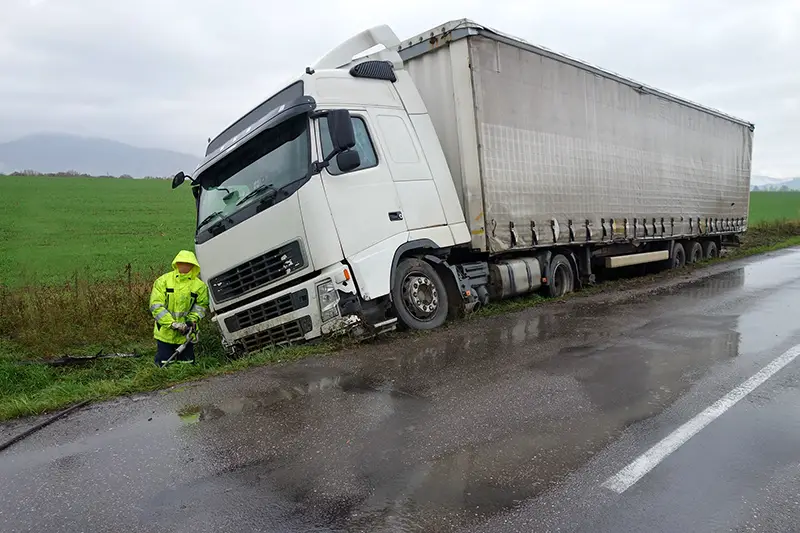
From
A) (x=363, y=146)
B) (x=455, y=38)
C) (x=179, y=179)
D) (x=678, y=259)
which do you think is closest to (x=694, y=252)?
(x=678, y=259)

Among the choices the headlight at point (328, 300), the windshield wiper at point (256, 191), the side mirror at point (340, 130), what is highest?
the side mirror at point (340, 130)

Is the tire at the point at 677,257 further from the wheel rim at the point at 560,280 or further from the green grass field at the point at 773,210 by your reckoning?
the green grass field at the point at 773,210

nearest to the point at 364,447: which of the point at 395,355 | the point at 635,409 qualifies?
the point at 635,409

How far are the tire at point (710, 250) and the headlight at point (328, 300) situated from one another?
14.1m

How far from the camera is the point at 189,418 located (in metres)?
4.36

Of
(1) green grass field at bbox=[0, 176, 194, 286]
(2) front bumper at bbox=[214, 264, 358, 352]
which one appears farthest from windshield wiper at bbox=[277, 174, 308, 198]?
(1) green grass field at bbox=[0, 176, 194, 286]

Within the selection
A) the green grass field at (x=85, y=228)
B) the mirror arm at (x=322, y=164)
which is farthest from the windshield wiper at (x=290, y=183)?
the green grass field at (x=85, y=228)

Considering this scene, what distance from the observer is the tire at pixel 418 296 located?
7000mm

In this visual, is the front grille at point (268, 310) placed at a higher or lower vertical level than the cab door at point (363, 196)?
lower

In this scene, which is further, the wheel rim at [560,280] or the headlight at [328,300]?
the wheel rim at [560,280]

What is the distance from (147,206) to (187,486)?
37321mm

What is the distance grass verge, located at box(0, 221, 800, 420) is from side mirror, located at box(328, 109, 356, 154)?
6.88 feet

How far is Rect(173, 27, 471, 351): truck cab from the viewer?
6.15 metres

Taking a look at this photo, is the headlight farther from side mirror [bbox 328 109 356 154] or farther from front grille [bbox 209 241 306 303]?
side mirror [bbox 328 109 356 154]
